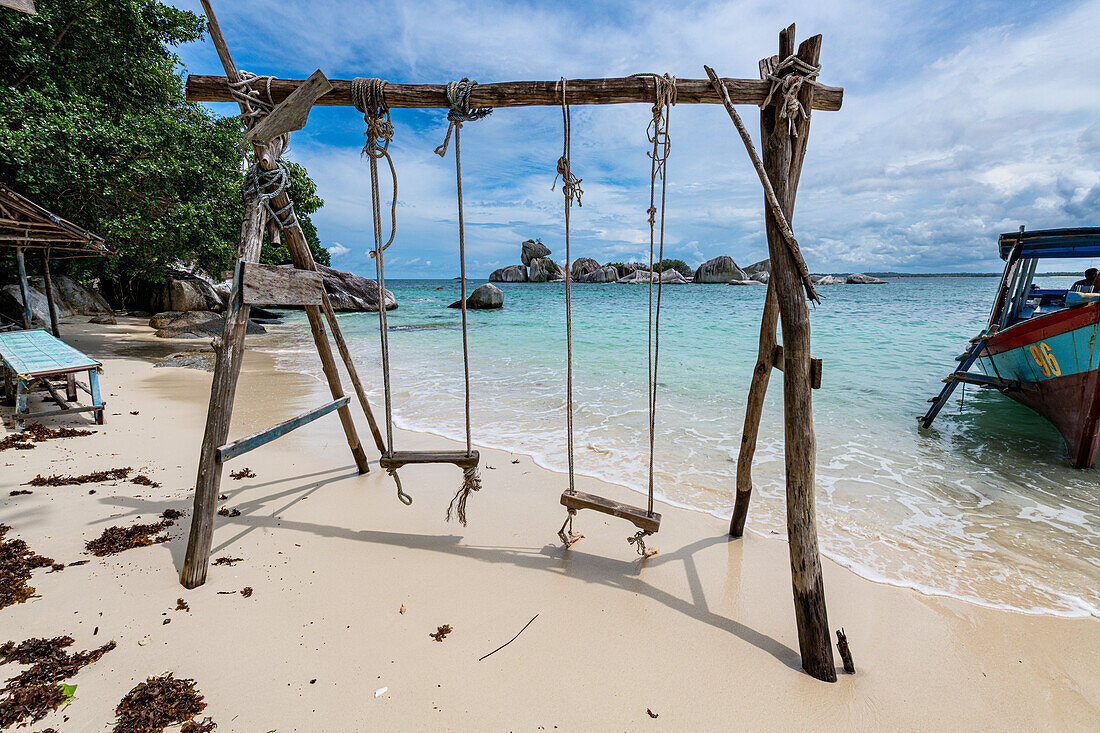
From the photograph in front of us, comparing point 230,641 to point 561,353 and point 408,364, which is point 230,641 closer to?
point 408,364

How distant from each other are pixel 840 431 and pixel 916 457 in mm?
956

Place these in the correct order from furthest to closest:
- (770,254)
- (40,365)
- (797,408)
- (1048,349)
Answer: (1048,349)
(40,365)
(770,254)
(797,408)

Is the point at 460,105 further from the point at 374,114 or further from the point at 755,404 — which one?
the point at 755,404

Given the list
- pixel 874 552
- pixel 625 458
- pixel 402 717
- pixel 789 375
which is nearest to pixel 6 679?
pixel 402 717

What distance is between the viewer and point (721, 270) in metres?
63.6

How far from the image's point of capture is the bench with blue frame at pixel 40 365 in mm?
5000

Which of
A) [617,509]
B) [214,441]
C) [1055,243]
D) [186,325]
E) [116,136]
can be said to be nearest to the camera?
[214,441]

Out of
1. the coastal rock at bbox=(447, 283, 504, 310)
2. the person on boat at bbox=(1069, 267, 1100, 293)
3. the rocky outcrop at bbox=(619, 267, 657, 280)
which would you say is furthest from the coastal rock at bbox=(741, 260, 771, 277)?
the person on boat at bbox=(1069, 267, 1100, 293)

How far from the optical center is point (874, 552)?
11.6ft

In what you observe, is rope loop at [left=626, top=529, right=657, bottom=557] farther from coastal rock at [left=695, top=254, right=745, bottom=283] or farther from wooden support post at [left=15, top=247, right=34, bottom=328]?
coastal rock at [left=695, top=254, right=745, bottom=283]

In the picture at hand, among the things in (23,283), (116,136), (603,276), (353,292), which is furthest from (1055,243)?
(603,276)

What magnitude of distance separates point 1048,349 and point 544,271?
216 feet

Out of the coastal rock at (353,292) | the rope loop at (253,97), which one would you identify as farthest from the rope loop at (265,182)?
the coastal rock at (353,292)

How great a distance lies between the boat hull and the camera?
5176 mm
